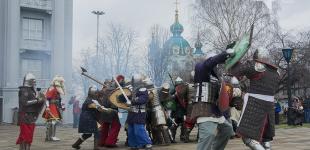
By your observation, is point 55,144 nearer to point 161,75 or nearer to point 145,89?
point 145,89

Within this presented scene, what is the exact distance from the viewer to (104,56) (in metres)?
37.9

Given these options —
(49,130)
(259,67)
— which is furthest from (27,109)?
(259,67)

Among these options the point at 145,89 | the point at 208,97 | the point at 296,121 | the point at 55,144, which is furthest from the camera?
the point at 296,121

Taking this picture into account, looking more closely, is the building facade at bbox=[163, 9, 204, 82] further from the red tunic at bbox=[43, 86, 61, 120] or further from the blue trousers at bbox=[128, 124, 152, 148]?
the blue trousers at bbox=[128, 124, 152, 148]

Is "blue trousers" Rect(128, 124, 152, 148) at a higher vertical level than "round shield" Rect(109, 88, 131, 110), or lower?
lower

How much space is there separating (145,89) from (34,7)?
62.8 ft

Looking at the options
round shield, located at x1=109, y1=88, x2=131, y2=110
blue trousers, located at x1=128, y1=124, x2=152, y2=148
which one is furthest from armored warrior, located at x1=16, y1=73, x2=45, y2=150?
blue trousers, located at x1=128, y1=124, x2=152, y2=148

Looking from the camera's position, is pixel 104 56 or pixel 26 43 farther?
pixel 104 56

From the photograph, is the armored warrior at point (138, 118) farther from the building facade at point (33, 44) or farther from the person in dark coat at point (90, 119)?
the building facade at point (33, 44)

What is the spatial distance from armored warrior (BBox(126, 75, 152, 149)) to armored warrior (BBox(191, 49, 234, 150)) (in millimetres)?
3215

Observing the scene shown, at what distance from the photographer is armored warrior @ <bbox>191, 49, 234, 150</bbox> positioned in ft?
21.7

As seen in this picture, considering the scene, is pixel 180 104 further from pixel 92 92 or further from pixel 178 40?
pixel 178 40

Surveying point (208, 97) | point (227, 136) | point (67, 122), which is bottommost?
point (67, 122)

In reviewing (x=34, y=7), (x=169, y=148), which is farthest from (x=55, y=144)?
(x=34, y=7)
